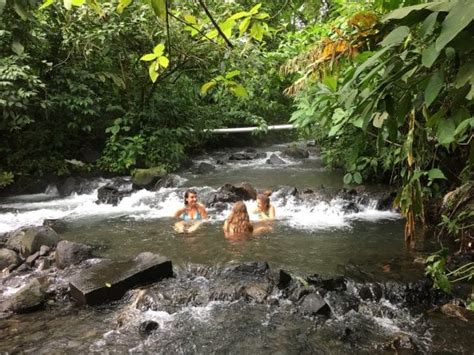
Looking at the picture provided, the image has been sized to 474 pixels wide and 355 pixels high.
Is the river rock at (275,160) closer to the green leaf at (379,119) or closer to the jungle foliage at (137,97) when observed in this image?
the jungle foliage at (137,97)

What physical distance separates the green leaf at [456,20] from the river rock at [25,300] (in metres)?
5.07

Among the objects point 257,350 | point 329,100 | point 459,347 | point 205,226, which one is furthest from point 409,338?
point 205,226

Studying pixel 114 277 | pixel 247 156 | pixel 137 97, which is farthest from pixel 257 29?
pixel 247 156

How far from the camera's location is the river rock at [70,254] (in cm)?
601

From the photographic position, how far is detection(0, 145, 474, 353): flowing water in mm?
4102

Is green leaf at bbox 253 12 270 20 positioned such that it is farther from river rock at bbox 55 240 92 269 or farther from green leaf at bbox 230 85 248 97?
river rock at bbox 55 240 92 269

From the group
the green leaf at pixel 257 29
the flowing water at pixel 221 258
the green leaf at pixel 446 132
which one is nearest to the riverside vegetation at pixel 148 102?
the flowing water at pixel 221 258

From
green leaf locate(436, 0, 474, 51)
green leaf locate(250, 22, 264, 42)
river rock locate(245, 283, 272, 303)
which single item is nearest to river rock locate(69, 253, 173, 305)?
river rock locate(245, 283, 272, 303)

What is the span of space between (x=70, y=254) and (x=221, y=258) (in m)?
2.13

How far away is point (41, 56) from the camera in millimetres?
10406

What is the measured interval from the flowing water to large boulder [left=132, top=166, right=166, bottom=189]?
35 centimetres

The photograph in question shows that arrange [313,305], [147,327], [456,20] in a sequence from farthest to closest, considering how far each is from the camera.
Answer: [313,305]
[147,327]
[456,20]

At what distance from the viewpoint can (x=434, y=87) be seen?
1025mm

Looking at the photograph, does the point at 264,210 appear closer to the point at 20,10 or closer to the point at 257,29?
the point at 257,29
